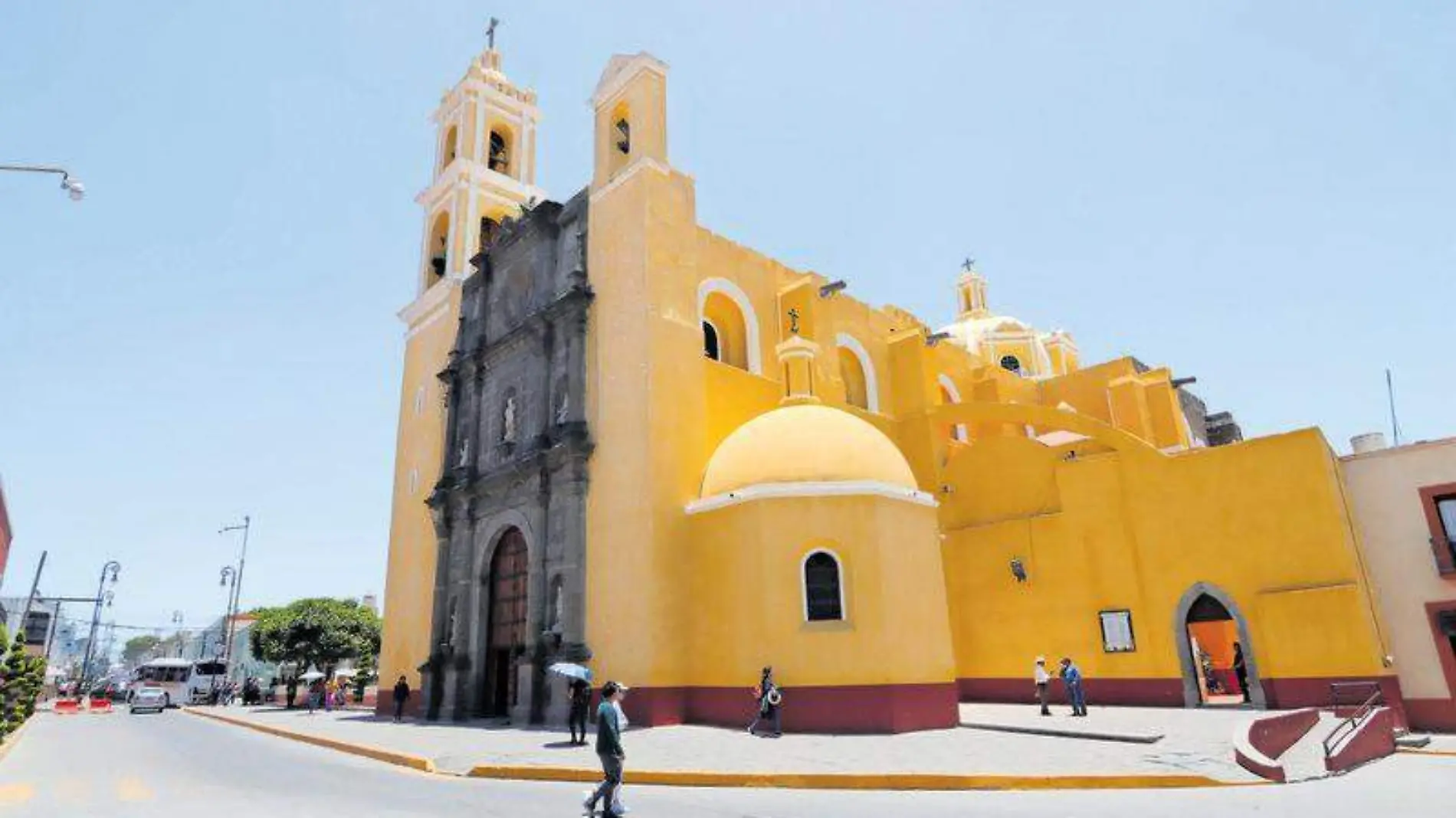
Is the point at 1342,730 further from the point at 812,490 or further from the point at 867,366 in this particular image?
the point at 867,366

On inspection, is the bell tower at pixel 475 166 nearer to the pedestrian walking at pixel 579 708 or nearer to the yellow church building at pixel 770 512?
the yellow church building at pixel 770 512

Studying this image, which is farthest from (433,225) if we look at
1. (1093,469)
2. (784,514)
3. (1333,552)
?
(1333,552)

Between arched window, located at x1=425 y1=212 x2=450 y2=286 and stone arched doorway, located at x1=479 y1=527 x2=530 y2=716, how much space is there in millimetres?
10843

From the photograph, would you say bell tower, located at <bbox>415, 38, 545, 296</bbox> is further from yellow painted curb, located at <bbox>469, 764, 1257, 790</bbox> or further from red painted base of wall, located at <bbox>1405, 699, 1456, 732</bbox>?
red painted base of wall, located at <bbox>1405, 699, 1456, 732</bbox>

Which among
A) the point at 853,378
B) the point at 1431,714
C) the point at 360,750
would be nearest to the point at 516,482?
the point at 360,750

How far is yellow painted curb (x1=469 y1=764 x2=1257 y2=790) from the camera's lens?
8.66m

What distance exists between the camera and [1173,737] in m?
12.0

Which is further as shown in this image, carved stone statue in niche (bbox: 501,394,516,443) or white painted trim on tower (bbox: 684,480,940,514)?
carved stone statue in niche (bbox: 501,394,516,443)

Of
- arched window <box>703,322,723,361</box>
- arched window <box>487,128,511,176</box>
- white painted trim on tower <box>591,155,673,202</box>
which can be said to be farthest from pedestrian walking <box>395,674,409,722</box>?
arched window <box>487,128,511,176</box>

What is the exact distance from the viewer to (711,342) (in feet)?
67.9

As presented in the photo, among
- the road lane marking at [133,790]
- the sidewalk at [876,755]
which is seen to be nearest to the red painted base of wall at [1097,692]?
the sidewalk at [876,755]

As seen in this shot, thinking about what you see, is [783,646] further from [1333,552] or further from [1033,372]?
[1033,372]

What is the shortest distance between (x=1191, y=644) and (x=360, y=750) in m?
16.3

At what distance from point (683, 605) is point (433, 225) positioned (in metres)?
17.4
